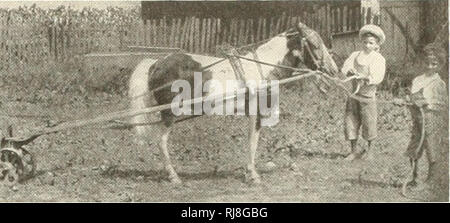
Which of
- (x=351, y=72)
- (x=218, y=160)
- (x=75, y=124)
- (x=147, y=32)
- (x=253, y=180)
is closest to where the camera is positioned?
(x=75, y=124)

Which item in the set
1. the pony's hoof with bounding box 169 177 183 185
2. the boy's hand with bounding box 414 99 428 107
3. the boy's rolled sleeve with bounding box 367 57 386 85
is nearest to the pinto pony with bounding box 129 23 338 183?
the pony's hoof with bounding box 169 177 183 185

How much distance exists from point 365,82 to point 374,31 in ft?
1.50

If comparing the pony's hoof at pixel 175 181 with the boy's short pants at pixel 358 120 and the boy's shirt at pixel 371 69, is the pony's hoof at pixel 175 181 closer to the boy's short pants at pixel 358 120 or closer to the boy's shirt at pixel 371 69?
the boy's short pants at pixel 358 120

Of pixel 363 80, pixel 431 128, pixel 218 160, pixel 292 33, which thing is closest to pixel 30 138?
pixel 218 160

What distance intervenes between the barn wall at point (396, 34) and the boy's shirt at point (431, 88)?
54 centimetres

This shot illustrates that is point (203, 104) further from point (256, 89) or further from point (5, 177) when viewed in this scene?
point (5, 177)

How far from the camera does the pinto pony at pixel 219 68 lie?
5.90 metres

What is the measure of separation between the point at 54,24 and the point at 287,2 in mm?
2230

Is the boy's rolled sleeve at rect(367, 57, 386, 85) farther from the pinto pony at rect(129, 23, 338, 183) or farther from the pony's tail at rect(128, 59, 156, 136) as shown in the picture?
the pony's tail at rect(128, 59, 156, 136)

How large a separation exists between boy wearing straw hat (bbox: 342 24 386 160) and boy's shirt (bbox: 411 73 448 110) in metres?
0.31

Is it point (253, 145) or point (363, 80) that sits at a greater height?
point (363, 80)

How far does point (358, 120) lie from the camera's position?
6371 millimetres

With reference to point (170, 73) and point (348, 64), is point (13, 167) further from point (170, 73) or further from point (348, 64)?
point (348, 64)
